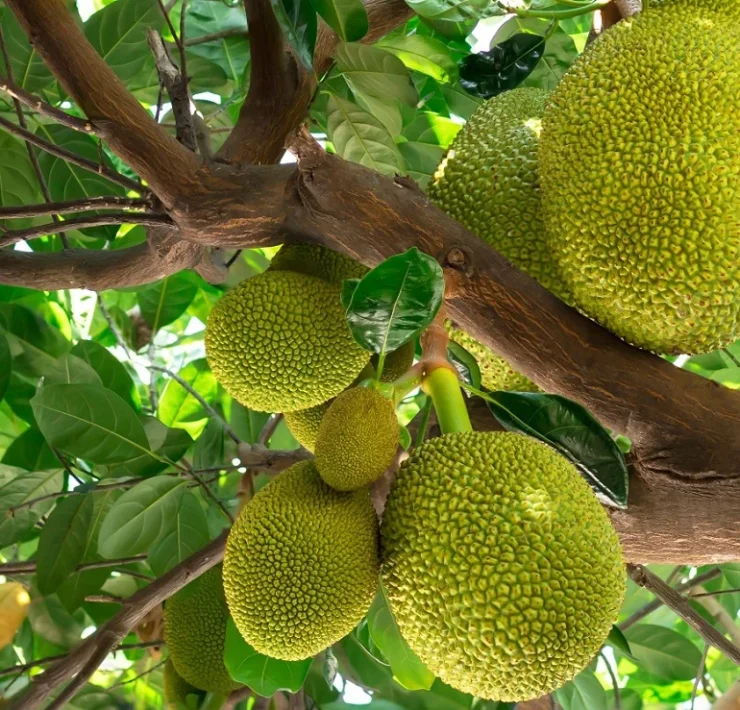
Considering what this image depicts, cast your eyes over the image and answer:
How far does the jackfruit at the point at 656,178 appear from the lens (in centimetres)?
68

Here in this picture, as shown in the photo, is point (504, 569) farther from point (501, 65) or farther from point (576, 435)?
point (501, 65)

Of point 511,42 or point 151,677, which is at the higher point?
point 511,42

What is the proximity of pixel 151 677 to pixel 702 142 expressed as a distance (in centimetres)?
133

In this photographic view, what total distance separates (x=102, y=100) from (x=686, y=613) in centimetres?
94

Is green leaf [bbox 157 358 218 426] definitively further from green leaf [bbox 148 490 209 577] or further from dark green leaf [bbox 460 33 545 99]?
dark green leaf [bbox 460 33 545 99]

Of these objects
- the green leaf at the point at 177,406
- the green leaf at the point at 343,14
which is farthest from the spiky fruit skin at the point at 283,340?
the green leaf at the point at 177,406

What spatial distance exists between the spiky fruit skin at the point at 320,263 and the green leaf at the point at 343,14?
0.70 ft

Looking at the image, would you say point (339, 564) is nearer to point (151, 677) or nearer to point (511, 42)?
point (511, 42)

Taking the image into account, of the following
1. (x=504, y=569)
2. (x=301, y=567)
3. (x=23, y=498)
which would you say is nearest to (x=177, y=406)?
(x=23, y=498)

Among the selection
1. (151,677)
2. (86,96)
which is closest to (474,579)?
(86,96)

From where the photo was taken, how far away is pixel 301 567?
2.21 feet

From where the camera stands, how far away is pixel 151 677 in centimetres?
153

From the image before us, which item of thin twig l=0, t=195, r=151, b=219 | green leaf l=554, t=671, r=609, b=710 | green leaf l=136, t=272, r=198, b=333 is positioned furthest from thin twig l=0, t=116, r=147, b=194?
green leaf l=554, t=671, r=609, b=710

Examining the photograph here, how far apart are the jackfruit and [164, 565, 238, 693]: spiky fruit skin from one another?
72 centimetres
